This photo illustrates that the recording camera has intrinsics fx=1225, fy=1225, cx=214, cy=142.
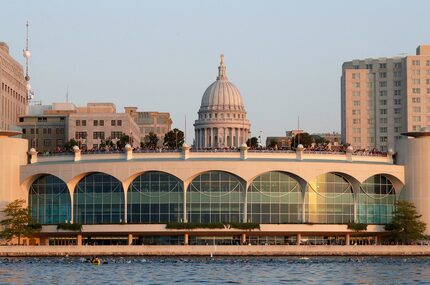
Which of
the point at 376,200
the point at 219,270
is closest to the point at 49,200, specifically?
the point at 376,200

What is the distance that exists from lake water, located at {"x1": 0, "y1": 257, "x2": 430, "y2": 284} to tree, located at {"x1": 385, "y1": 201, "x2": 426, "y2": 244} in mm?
11246

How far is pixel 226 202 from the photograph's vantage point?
575 ft

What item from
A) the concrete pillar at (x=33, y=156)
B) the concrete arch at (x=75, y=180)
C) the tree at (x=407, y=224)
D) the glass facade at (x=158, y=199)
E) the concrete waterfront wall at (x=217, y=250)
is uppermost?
the concrete pillar at (x=33, y=156)

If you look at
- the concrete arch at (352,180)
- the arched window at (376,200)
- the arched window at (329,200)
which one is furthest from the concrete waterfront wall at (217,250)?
the concrete arch at (352,180)

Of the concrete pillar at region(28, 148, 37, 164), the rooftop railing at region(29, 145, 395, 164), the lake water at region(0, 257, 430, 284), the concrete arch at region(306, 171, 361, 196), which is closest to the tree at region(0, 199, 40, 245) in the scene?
the concrete pillar at region(28, 148, 37, 164)

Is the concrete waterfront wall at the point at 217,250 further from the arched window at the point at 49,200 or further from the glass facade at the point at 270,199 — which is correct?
the arched window at the point at 49,200

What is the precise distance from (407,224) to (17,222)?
54781mm

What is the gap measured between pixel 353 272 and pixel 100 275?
26.8 m

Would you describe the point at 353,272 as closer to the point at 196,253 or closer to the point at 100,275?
the point at 100,275

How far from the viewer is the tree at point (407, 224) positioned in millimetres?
172500

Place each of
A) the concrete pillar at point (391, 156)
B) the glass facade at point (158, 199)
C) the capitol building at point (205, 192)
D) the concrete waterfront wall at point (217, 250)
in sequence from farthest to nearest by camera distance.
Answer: the concrete pillar at point (391, 156)
the glass facade at point (158, 199)
the capitol building at point (205, 192)
the concrete waterfront wall at point (217, 250)

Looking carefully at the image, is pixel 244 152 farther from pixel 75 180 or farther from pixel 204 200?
pixel 75 180

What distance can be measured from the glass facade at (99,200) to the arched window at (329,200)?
89.3 ft

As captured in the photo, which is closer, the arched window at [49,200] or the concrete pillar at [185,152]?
the concrete pillar at [185,152]
